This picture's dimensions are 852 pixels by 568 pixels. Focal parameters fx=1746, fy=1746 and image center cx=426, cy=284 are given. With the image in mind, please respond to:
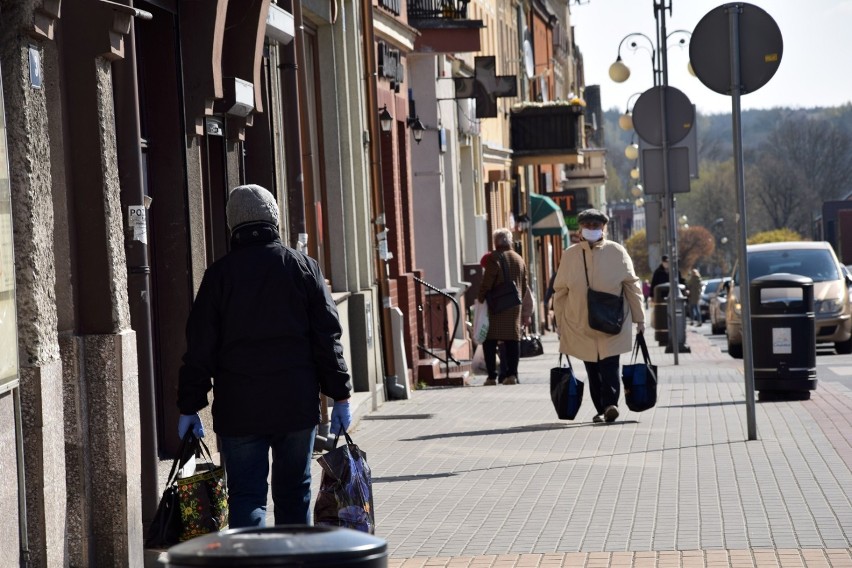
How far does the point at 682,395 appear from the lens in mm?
17500

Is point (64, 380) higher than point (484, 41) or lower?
lower

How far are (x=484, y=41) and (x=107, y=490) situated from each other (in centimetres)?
3402

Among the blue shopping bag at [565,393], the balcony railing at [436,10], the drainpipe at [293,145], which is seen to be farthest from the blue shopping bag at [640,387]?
the balcony railing at [436,10]

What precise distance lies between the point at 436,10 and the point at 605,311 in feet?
42.5

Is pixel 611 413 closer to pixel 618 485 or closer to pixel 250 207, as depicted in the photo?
pixel 618 485

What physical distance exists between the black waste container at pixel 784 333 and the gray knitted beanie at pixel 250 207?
9176 millimetres

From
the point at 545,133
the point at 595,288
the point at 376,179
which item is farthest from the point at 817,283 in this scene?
the point at 545,133

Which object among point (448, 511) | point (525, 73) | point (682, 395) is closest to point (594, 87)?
point (525, 73)

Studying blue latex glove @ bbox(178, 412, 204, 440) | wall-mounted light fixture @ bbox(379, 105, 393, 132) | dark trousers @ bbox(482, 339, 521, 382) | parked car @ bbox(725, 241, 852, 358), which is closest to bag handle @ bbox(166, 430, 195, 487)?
blue latex glove @ bbox(178, 412, 204, 440)

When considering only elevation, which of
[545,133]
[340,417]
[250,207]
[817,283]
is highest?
[545,133]

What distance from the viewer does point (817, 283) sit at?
88.2 feet

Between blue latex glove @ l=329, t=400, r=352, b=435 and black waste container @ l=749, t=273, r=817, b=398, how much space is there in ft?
29.2

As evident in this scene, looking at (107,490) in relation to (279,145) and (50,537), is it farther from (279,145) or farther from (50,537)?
(279,145)

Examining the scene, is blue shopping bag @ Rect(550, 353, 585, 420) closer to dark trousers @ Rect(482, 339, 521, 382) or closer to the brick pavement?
the brick pavement
